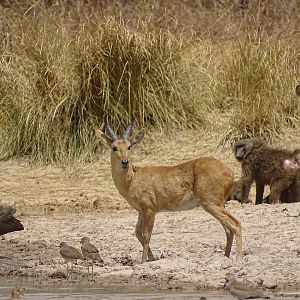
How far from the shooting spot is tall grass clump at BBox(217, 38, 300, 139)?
1677 centimetres

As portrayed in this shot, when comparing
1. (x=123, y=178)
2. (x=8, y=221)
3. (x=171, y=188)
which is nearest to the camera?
(x=171, y=188)

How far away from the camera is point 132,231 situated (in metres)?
12.9

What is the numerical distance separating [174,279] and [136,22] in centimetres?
852

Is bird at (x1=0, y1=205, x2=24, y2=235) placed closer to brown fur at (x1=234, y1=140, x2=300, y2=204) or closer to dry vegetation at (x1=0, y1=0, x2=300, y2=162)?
brown fur at (x1=234, y1=140, x2=300, y2=204)

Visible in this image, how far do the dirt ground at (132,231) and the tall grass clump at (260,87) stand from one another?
14.6 inches

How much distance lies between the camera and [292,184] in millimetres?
14875

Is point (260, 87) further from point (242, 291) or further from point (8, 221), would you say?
point (242, 291)

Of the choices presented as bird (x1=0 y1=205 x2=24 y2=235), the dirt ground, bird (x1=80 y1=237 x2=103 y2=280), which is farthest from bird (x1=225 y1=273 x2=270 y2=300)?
bird (x1=0 y1=205 x2=24 y2=235)

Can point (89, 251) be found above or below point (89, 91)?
below

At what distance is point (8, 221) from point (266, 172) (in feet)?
14.0

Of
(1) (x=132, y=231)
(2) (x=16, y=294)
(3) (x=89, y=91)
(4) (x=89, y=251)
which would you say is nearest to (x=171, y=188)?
(4) (x=89, y=251)

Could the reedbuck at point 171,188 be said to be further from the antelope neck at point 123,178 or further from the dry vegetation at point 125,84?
the dry vegetation at point 125,84

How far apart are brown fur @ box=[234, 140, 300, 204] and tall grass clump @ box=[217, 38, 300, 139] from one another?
145 cm

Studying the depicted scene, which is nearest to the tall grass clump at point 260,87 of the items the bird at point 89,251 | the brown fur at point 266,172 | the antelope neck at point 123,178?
the brown fur at point 266,172
